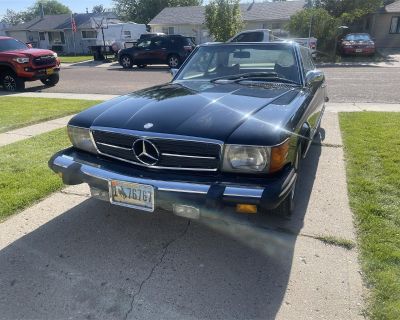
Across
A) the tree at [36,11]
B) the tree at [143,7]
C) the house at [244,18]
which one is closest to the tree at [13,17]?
the tree at [36,11]

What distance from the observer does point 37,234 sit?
3193 mm

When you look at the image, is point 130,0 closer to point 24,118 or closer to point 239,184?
point 24,118

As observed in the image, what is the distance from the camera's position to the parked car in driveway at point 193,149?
2533 mm

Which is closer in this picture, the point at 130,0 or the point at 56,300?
the point at 56,300

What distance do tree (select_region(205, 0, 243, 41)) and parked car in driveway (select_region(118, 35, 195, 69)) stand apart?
117 inches

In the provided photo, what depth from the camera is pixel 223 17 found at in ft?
69.7

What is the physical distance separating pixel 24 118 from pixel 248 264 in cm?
630

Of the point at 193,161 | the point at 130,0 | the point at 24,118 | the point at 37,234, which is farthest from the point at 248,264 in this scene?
the point at 130,0

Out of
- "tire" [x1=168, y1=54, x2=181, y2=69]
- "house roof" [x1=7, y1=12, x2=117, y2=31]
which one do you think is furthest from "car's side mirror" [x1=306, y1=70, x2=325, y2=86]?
"house roof" [x1=7, y1=12, x2=117, y2=31]

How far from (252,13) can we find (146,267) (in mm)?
32060

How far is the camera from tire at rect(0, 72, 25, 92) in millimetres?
11891

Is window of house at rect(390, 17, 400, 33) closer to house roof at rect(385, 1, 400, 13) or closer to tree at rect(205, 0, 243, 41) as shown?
house roof at rect(385, 1, 400, 13)

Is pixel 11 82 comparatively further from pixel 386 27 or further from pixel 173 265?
pixel 386 27

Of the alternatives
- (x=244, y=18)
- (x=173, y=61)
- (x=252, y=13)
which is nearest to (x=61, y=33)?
(x=244, y=18)
